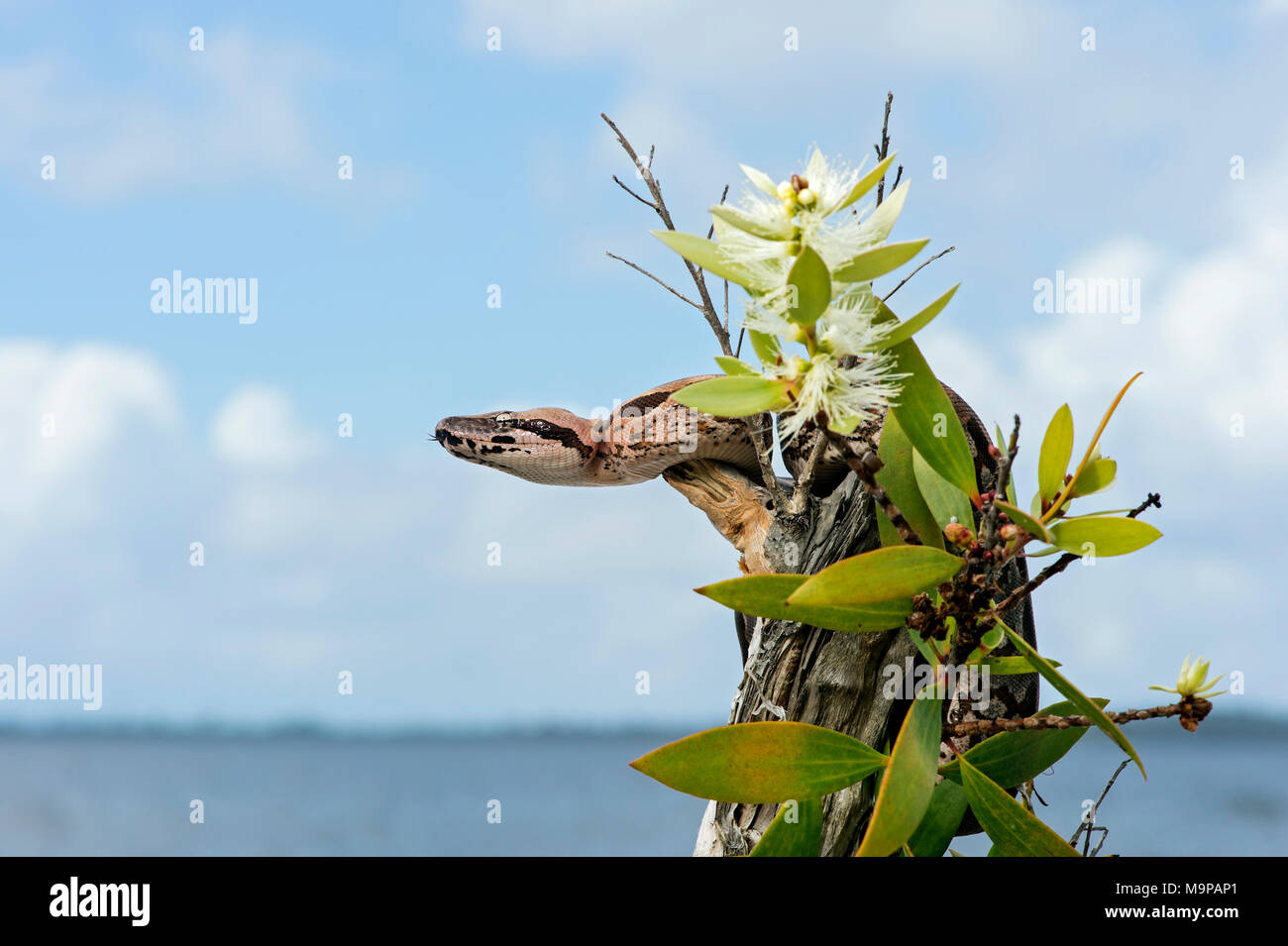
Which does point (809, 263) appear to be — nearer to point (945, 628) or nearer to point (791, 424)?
point (791, 424)

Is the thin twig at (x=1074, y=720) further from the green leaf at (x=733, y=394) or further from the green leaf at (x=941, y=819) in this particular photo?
the green leaf at (x=733, y=394)

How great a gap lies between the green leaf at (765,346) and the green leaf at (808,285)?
0.40 ft

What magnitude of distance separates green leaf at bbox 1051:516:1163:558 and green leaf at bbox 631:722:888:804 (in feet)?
1.43

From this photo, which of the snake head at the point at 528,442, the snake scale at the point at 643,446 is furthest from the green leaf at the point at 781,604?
the snake head at the point at 528,442

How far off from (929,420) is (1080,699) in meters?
0.43

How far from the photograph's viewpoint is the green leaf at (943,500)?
144 centimetres

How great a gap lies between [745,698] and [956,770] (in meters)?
0.59

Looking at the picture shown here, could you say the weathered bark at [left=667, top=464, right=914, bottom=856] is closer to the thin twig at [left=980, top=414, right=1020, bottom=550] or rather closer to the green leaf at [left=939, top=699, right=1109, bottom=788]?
the green leaf at [left=939, top=699, right=1109, bottom=788]

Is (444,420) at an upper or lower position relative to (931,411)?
upper

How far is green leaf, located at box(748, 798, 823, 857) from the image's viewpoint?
5.32 feet

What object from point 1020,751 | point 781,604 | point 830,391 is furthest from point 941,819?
point 830,391

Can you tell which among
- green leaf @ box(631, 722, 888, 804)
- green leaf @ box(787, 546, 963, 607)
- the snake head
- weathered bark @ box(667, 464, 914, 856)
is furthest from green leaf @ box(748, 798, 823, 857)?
the snake head
